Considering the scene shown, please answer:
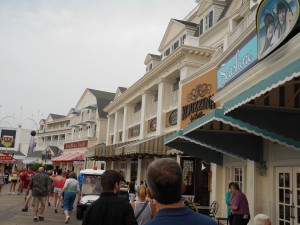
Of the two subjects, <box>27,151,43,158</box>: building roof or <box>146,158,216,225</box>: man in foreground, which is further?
<box>27,151,43,158</box>: building roof

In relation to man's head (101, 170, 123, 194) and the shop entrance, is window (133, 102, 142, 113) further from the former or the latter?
man's head (101, 170, 123, 194)

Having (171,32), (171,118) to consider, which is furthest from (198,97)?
(171,32)

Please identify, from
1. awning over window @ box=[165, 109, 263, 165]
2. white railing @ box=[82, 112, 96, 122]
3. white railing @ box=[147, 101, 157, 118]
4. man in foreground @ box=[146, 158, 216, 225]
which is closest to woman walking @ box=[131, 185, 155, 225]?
man in foreground @ box=[146, 158, 216, 225]

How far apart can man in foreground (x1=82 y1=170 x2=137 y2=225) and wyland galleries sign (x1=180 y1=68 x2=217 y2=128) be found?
10.3 meters

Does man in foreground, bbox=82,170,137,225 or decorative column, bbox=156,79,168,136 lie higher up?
decorative column, bbox=156,79,168,136

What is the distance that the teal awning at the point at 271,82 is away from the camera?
5043 mm

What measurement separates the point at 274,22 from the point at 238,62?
9.70ft

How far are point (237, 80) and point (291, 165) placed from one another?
9.63 feet

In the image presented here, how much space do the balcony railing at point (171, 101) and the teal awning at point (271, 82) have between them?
14.0m

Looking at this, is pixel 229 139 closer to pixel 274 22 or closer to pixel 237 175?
pixel 237 175

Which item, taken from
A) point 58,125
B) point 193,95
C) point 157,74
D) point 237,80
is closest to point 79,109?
point 58,125

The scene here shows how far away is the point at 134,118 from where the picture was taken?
1178 inches

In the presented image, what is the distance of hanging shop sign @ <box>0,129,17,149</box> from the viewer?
49906 millimetres

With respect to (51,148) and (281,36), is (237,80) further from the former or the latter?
(51,148)
